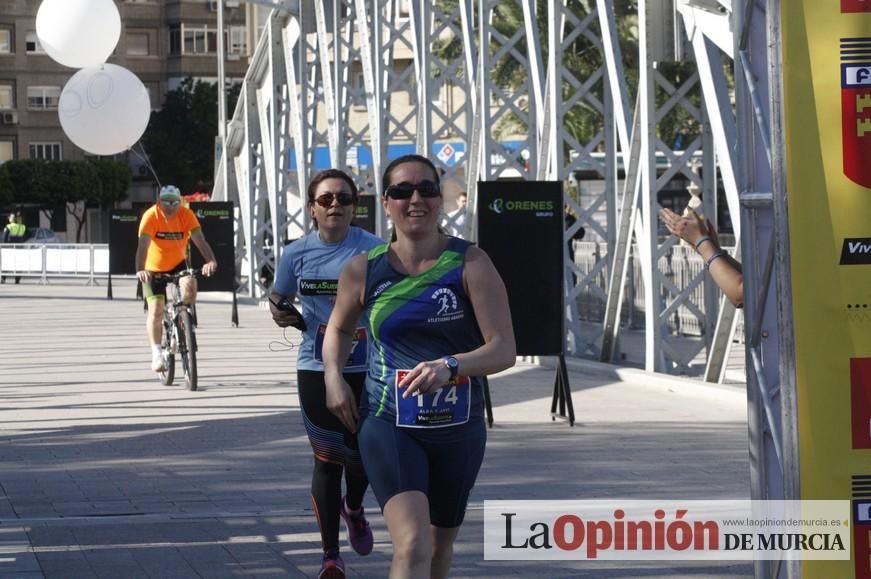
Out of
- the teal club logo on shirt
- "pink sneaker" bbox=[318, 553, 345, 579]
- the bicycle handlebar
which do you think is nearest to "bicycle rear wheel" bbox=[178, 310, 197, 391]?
the bicycle handlebar

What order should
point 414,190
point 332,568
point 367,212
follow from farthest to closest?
point 367,212 < point 332,568 < point 414,190

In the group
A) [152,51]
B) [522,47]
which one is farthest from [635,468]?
[152,51]

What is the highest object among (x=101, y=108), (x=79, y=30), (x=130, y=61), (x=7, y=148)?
(x=130, y=61)

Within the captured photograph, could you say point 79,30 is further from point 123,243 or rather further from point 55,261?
point 55,261

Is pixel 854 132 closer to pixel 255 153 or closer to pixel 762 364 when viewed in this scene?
pixel 762 364

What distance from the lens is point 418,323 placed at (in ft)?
19.7

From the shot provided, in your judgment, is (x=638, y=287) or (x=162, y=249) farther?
(x=638, y=287)

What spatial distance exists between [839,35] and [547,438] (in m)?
7.68

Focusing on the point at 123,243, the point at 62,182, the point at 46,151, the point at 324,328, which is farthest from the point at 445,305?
the point at 46,151

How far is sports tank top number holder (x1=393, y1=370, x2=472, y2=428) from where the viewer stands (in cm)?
594

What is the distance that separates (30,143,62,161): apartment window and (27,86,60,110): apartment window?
7.27 ft

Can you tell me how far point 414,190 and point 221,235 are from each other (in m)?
22.9

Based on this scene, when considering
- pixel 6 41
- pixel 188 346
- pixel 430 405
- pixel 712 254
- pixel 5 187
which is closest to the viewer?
pixel 430 405

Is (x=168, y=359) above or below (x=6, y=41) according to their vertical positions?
below
